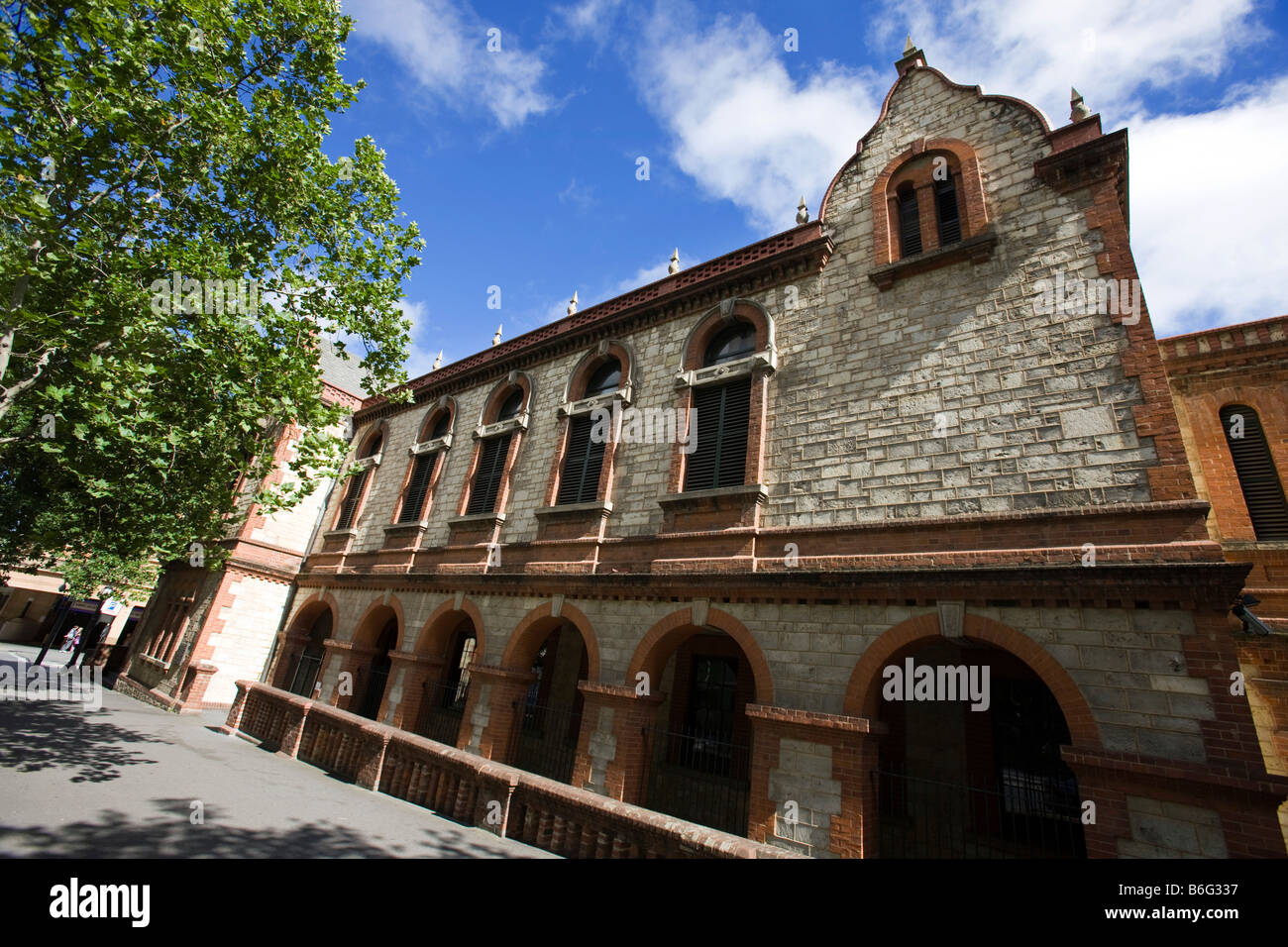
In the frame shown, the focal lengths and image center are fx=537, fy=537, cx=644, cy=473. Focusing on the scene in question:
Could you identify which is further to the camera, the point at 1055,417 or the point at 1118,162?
the point at 1118,162

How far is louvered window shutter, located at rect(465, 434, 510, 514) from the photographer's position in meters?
13.3

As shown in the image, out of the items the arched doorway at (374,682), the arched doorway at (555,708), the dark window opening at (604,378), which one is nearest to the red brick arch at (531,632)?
the arched doorway at (555,708)

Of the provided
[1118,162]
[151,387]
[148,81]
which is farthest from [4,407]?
[1118,162]

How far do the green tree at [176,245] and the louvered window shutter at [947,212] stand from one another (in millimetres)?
10268

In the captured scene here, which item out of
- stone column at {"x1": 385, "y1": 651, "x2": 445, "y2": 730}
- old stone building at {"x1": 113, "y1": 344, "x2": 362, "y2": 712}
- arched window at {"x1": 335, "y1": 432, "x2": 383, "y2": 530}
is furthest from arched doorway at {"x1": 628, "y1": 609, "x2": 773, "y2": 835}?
old stone building at {"x1": 113, "y1": 344, "x2": 362, "y2": 712}

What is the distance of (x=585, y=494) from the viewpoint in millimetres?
11414

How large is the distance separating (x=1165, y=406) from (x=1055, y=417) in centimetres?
100

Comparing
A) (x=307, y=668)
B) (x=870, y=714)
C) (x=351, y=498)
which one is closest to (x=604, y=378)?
(x=870, y=714)

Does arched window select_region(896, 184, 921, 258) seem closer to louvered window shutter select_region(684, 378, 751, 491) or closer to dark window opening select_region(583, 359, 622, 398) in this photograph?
louvered window shutter select_region(684, 378, 751, 491)

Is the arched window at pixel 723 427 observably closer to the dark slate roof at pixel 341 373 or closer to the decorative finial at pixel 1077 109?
the decorative finial at pixel 1077 109

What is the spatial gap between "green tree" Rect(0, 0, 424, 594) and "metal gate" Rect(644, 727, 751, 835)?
8833 millimetres
